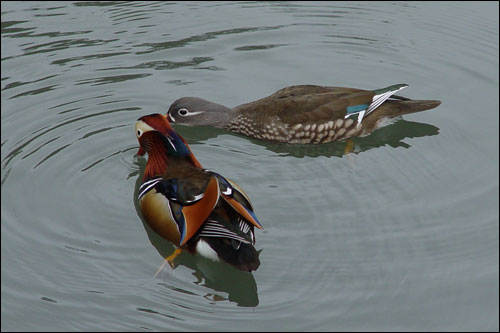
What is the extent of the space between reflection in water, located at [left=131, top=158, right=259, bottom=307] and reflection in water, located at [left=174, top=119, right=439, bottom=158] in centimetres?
218

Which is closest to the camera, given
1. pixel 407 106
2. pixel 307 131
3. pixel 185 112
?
pixel 307 131

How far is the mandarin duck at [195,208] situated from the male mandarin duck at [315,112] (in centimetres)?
157

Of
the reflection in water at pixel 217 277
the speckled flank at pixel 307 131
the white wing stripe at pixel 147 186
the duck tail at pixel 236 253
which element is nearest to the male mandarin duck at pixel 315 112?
the speckled flank at pixel 307 131

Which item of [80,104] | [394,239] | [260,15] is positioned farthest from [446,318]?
[260,15]

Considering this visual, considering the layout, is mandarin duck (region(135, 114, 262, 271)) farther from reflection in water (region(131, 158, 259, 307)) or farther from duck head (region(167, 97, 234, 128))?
duck head (region(167, 97, 234, 128))

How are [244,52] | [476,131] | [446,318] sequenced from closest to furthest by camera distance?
[446,318], [476,131], [244,52]

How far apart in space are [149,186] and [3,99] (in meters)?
3.00

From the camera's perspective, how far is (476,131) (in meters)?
9.16

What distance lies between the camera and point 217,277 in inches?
272

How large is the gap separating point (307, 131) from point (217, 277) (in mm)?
2730

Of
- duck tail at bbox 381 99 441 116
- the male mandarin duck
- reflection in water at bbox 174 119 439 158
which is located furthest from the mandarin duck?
duck tail at bbox 381 99 441 116

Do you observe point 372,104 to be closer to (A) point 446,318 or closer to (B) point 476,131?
(B) point 476,131

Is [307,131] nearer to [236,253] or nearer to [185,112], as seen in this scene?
[185,112]

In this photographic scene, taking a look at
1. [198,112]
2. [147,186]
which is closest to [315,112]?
[198,112]
